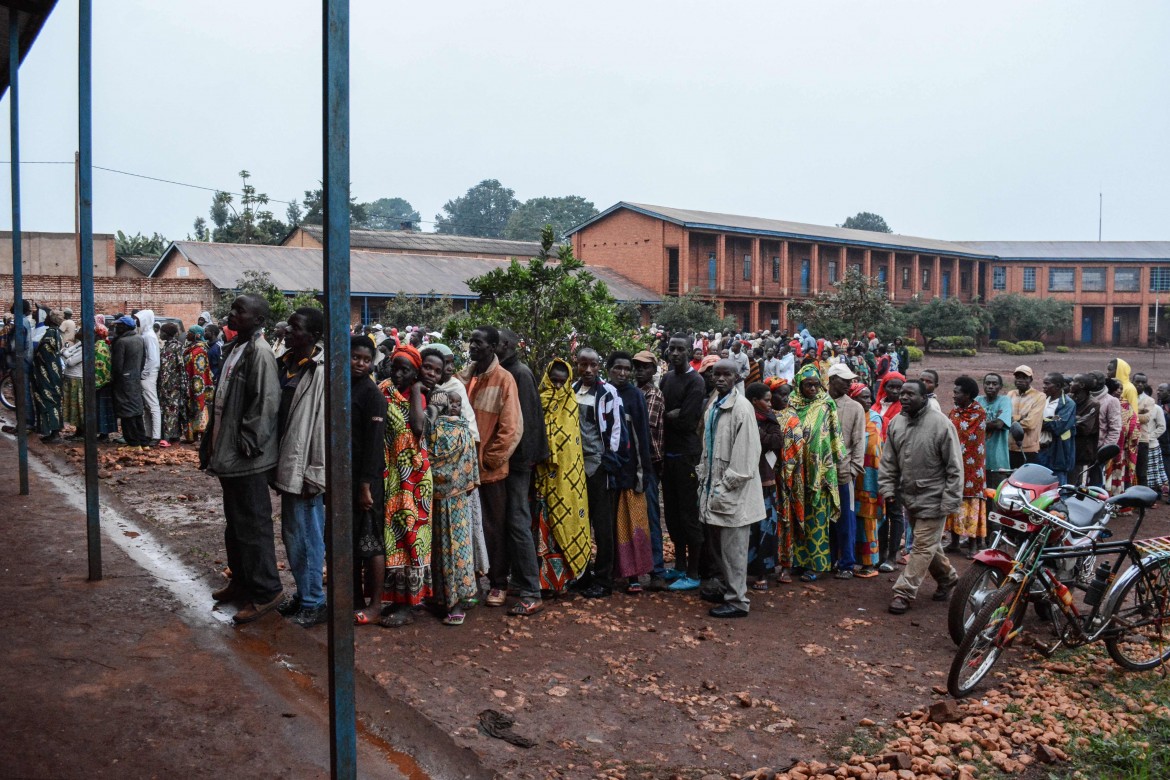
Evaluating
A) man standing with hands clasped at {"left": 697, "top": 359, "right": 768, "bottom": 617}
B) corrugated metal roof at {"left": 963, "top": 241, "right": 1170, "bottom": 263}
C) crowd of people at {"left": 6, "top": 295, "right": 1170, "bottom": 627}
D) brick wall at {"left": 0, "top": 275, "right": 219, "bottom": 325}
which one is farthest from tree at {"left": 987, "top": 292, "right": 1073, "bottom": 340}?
man standing with hands clasped at {"left": 697, "top": 359, "right": 768, "bottom": 617}

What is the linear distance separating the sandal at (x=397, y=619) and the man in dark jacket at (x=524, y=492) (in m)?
0.72

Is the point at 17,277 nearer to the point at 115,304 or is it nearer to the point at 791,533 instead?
the point at 791,533

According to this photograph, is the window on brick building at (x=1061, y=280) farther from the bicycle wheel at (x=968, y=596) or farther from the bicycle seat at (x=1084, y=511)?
the bicycle wheel at (x=968, y=596)

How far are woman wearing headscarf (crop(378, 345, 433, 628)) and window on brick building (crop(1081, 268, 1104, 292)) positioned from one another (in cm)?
5737

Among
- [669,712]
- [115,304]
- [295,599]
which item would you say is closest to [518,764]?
[669,712]

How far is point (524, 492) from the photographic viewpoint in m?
6.25

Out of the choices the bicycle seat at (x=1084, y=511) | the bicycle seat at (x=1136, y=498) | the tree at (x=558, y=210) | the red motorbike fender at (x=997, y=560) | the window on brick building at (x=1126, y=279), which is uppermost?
the tree at (x=558, y=210)

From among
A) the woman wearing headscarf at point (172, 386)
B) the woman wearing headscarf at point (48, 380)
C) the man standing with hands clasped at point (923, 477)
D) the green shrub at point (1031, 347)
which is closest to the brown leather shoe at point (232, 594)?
the man standing with hands clasped at point (923, 477)

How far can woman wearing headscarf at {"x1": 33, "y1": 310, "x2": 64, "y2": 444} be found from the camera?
12188 mm

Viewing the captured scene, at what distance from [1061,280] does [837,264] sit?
1793 centimetres

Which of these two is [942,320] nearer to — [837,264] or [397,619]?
[837,264]

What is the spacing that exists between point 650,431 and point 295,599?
107 inches

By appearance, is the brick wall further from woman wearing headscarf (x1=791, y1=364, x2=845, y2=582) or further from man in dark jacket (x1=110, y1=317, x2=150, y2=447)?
woman wearing headscarf (x1=791, y1=364, x2=845, y2=582)

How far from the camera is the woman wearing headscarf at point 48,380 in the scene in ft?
40.0
